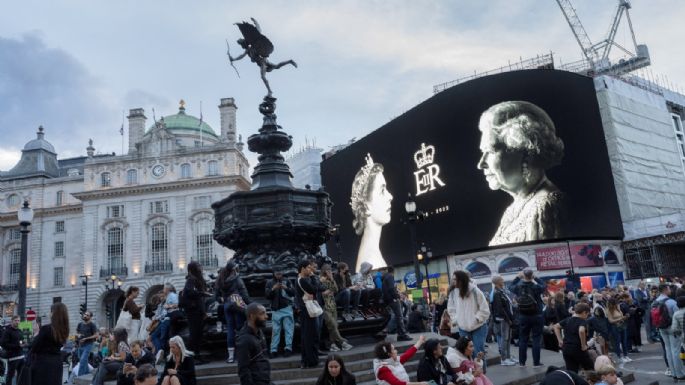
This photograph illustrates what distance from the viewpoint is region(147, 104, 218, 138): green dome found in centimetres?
6188

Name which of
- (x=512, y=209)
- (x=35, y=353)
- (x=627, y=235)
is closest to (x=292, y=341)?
(x=35, y=353)

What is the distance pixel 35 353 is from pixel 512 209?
32.3 meters

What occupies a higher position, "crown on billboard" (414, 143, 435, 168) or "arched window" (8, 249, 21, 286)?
"crown on billboard" (414, 143, 435, 168)

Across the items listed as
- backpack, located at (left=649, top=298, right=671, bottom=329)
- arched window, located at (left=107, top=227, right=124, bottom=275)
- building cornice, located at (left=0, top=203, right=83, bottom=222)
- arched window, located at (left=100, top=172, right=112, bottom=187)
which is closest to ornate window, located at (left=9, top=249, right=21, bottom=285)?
building cornice, located at (left=0, top=203, right=83, bottom=222)

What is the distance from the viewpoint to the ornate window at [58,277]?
185 ft

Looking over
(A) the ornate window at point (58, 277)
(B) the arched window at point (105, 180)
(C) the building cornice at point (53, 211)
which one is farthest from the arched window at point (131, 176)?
(A) the ornate window at point (58, 277)

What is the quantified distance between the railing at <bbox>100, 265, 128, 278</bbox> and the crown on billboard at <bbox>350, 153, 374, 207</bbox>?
→ 2332 centimetres

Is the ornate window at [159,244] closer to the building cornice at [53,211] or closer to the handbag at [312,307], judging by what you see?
the building cornice at [53,211]

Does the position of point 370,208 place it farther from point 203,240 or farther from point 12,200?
point 12,200

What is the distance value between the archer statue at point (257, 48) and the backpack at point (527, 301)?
7230 mm

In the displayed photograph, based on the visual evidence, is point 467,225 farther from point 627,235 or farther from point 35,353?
point 35,353

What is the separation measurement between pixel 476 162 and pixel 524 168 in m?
3.31

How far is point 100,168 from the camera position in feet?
183

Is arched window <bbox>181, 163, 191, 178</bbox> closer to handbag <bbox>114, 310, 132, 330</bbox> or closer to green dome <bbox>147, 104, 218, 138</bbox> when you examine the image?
green dome <bbox>147, 104, 218, 138</bbox>
